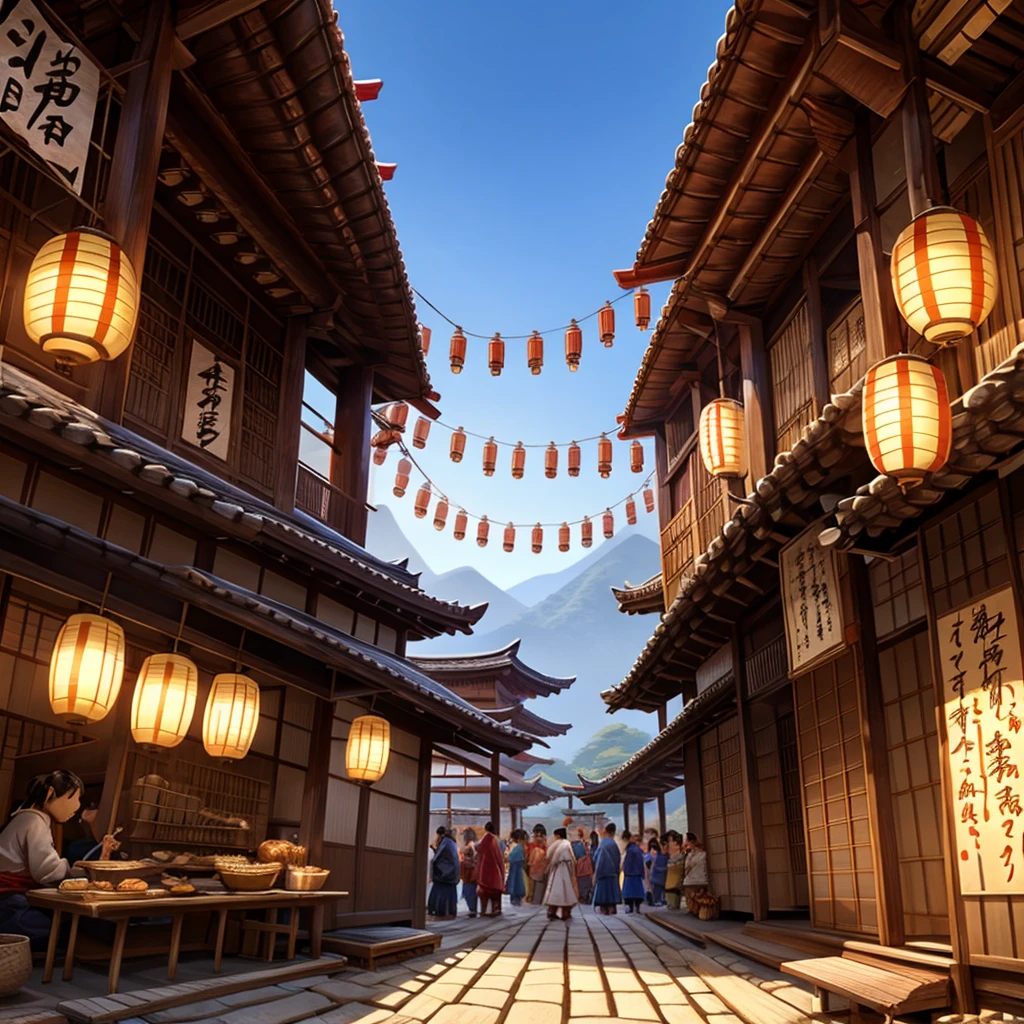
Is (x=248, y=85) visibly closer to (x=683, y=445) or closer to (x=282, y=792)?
(x=282, y=792)

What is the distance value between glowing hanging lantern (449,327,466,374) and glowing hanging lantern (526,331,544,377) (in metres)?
1.55

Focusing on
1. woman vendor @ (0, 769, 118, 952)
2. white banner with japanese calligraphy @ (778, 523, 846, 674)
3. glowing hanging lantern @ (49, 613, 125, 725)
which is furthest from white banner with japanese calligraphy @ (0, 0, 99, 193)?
white banner with japanese calligraphy @ (778, 523, 846, 674)

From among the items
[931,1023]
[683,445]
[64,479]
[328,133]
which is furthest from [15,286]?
[683,445]

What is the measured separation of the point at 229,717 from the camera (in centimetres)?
924

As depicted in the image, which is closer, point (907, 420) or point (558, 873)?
point (907, 420)

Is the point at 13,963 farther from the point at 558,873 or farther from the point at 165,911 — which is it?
the point at 558,873

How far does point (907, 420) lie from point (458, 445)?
18.6 meters

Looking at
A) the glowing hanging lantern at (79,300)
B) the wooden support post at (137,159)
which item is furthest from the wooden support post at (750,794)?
the glowing hanging lantern at (79,300)

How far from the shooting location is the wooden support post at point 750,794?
11789 mm

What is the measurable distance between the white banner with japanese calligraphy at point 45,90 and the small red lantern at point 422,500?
17.5 metres

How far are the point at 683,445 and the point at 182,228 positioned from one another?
33.7ft

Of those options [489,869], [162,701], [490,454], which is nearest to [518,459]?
[490,454]

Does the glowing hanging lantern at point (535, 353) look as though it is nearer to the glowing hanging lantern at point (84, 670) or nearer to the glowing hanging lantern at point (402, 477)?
the glowing hanging lantern at point (402, 477)

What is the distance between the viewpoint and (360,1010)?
7.43 meters
